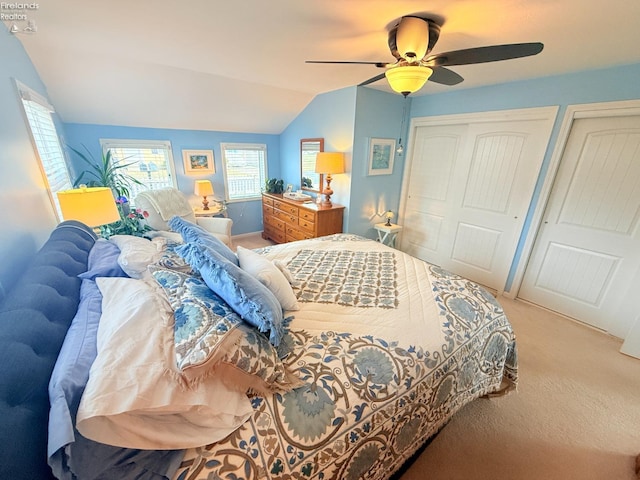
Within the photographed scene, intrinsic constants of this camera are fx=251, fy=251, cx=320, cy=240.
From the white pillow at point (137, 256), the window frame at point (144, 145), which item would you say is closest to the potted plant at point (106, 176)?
the window frame at point (144, 145)

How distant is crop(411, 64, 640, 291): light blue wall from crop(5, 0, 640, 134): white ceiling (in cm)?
12

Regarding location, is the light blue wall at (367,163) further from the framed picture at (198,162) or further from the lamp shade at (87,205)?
the lamp shade at (87,205)

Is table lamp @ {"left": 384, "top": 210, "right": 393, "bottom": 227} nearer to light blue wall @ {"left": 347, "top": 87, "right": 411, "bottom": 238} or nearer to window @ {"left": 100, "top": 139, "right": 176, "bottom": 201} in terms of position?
light blue wall @ {"left": 347, "top": 87, "right": 411, "bottom": 238}

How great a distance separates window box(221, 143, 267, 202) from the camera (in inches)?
167

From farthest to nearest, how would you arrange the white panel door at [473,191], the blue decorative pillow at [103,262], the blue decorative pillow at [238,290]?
the white panel door at [473,191]
the blue decorative pillow at [103,262]
the blue decorative pillow at [238,290]

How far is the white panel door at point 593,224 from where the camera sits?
2.18 meters

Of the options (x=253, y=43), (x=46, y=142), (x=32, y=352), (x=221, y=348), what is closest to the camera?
(x=32, y=352)

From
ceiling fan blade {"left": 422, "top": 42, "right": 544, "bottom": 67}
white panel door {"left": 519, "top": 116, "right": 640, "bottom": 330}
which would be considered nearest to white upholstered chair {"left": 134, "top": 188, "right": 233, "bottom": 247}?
ceiling fan blade {"left": 422, "top": 42, "right": 544, "bottom": 67}

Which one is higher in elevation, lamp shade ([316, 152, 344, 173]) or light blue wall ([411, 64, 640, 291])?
light blue wall ([411, 64, 640, 291])

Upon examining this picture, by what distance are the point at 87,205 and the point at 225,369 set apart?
1.48 meters

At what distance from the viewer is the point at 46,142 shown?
6.89 feet

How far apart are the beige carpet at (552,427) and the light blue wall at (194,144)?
4.10 meters

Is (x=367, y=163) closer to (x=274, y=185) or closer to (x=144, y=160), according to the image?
(x=274, y=185)

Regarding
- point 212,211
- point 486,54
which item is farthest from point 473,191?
point 212,211
